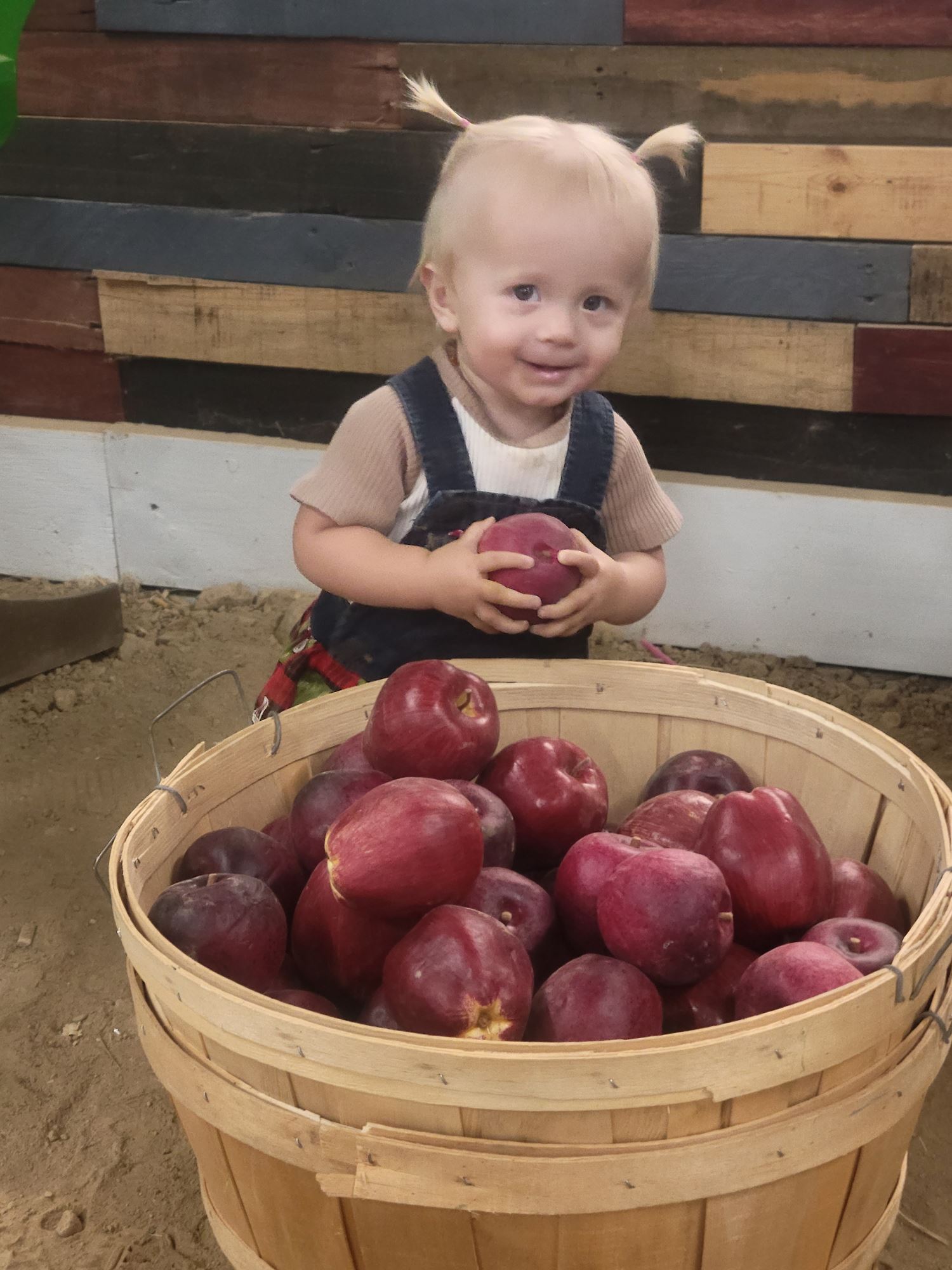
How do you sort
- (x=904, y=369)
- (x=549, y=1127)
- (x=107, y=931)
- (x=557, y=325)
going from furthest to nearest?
(x=904, y=369) → (x=107, y=931) → (x=557, y=325) → (x=549, y=1127)

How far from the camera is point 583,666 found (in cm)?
167

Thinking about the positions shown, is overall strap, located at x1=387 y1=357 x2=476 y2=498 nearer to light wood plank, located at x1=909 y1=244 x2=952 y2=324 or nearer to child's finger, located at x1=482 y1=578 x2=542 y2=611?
child's finger, located at x1=482 y1=578 x2=542 y2=611

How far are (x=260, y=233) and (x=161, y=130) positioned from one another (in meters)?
0.33

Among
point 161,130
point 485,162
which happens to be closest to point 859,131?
point 485,162

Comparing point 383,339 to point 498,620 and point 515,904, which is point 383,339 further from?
point 515,904

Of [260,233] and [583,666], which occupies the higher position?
[260,233]

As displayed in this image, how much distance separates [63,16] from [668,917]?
2595 millimetres

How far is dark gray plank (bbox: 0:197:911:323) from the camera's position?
256 centimetres

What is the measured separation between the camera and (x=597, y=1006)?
3.79ft

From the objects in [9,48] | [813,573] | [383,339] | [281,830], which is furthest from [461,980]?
[383,339]

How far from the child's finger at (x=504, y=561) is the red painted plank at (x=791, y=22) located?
143 cm

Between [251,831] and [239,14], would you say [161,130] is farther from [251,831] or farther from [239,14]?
[251,831]

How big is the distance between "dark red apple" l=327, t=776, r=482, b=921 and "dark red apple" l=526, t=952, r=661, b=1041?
0.14m

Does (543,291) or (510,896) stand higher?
(543,291)
